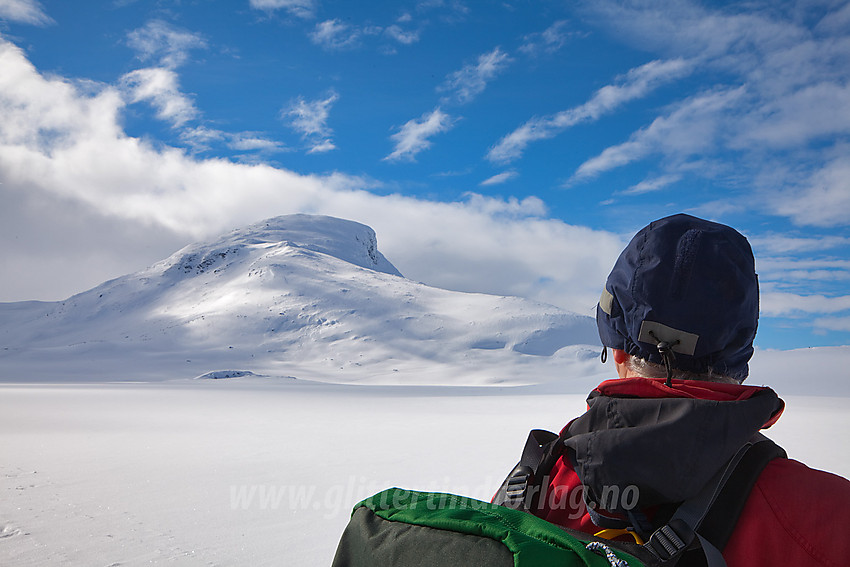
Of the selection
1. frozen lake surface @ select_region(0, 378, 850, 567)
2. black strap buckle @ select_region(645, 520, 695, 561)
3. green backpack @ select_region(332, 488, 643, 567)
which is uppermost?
green backpack @ select_region(332, 488, 643, 567)

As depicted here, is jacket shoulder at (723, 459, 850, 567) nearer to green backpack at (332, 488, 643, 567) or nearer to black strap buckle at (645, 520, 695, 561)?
black strap buckle at (645, 520, 695, 561)

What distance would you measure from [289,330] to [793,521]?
161ft

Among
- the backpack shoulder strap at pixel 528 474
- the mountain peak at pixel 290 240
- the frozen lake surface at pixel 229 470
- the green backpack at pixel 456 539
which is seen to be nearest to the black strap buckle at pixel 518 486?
the backpack shoulder strap at pixel 528 474

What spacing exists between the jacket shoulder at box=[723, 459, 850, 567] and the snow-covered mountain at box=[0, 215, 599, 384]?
33621mm

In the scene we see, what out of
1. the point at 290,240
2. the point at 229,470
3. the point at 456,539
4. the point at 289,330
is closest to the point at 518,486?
the point at 456,539

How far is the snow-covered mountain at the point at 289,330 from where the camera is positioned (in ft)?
128

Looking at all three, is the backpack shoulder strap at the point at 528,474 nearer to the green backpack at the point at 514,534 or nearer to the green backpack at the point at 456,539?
the green backpack at the point at 514,534

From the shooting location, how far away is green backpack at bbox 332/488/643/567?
0.73m

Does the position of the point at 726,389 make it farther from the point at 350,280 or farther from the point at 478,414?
the point at 350,280

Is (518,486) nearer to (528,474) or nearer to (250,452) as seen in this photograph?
(528,474)

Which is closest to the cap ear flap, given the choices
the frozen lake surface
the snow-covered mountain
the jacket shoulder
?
the jacket shoulder

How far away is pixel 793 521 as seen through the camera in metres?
0.91

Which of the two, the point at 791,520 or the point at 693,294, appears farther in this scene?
the point at 693,294

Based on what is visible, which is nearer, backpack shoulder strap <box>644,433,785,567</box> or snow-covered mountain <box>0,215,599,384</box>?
backpack shoulder strap <box>644,433,785,567</box>
